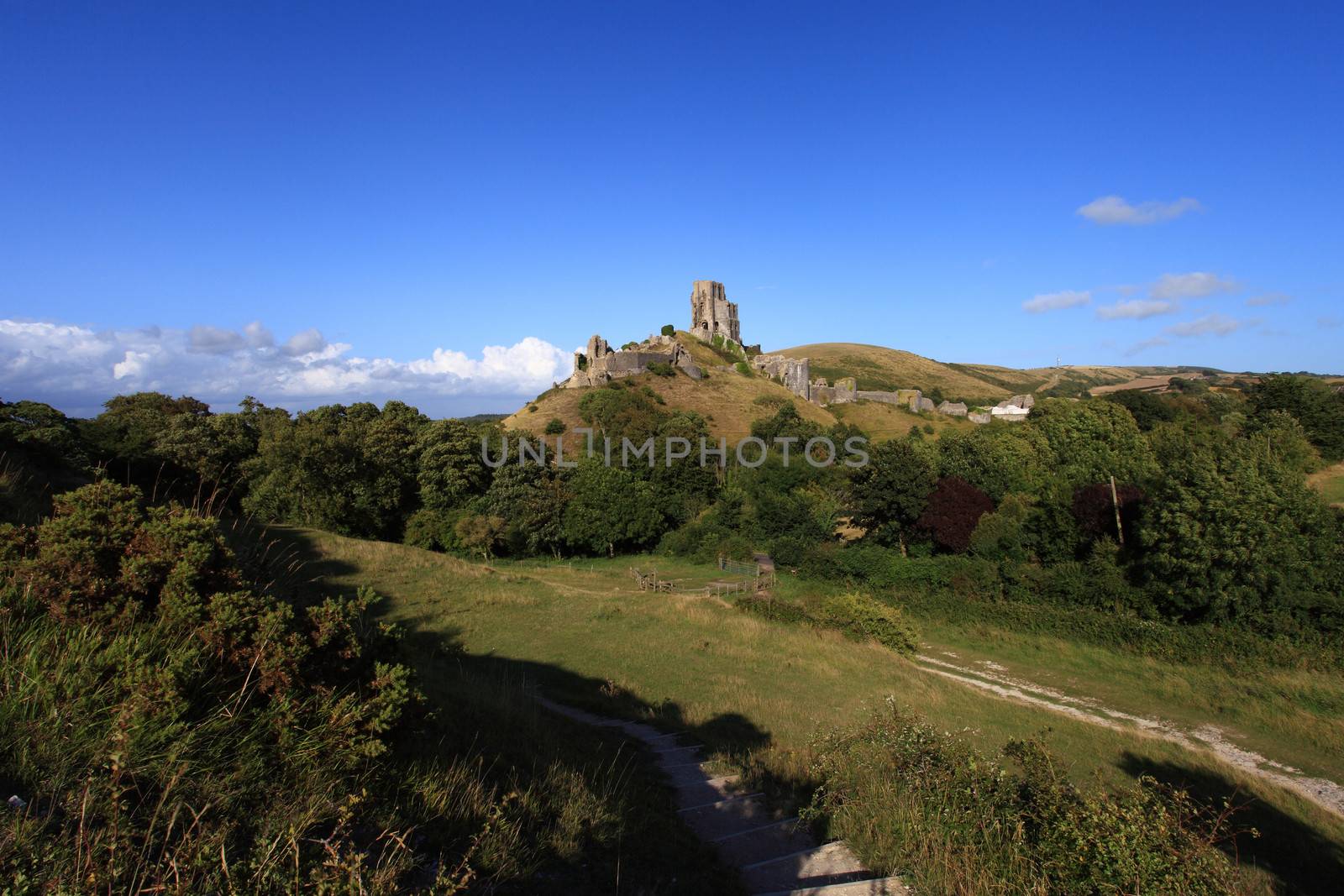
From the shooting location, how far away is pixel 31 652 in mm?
3494

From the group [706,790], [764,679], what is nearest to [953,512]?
[764,679]

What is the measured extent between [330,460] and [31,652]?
3299cm

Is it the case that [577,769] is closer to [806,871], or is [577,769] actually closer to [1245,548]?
[806,871]

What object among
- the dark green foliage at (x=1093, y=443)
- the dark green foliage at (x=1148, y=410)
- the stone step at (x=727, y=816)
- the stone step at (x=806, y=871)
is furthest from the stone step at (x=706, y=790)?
the dark green foliage at (x=1148, y=410)

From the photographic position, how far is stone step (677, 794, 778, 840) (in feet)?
18.9

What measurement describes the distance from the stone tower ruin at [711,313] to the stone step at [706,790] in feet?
278

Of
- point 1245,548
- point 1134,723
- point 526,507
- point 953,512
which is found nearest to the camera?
point 1134,723

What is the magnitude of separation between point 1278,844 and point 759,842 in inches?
388

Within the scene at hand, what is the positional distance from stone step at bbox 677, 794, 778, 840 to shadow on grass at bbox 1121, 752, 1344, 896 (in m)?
5.77

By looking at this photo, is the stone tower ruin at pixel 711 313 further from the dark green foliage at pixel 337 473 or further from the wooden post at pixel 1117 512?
the wooden post at pixel 1117 512

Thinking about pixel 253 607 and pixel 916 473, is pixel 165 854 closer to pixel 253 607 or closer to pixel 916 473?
pixel 253 607

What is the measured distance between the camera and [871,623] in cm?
2128

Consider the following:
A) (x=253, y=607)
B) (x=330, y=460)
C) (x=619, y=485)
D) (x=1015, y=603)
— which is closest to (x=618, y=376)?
(x=619, y=485)

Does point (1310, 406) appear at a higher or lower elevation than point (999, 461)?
higher
